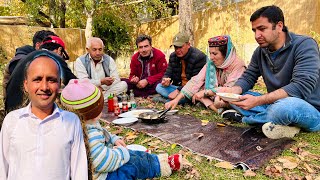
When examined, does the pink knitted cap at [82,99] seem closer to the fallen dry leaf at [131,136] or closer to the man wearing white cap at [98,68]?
the fallen dry leaf at [131,136]

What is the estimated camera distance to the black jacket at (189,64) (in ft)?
18.0

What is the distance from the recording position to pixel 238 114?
4.14 meters

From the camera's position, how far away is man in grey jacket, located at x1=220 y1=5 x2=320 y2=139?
10.3 ft

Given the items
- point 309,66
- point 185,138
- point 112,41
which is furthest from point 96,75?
point 112,41

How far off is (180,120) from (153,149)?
45.5 inches

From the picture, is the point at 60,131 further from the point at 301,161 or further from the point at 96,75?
the point at 96,75

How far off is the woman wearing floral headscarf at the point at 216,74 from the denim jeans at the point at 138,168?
6.82 ft

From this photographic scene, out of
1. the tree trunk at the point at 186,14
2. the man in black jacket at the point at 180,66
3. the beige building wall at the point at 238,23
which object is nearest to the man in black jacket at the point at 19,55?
the man in black jacket at the point at 180,66

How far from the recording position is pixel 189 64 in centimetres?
557

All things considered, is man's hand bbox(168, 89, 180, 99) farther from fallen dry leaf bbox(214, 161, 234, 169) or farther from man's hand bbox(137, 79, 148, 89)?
fallen dry leaf bbox(214, 161, 234, 169)

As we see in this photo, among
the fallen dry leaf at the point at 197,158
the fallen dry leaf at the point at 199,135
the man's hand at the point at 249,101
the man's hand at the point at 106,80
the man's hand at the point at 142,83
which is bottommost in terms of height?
Result: the fallen dry leaf at the point at 197,158

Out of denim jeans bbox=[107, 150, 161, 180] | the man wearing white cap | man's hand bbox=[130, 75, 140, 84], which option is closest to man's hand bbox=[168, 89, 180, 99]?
man's hand bbox=[130, 75, 140, 84]

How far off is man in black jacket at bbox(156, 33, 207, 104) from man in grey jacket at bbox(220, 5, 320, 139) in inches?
76.9

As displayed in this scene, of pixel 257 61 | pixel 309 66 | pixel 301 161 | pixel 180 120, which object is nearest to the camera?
pixel 301 161
